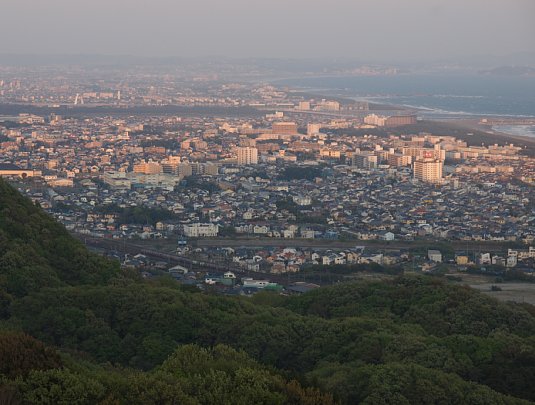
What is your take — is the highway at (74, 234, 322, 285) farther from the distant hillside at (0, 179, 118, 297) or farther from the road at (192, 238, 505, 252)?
the distant hillside at (0, 179, 118, 297)

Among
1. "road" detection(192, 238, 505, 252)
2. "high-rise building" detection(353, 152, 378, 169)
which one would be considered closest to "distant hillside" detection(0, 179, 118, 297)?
"road" detection(192, 238, 505, 252)

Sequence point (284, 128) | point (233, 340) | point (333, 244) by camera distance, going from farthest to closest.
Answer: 1. point (284, 128)
2. point (333, 244)
3. point (233, 340)

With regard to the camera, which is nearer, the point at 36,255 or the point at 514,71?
the point at 36,255

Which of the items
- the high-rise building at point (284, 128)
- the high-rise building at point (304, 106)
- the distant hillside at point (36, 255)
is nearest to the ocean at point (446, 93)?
the high-rise building at point (304, 106)

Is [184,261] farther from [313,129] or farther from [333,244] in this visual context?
[313,129]

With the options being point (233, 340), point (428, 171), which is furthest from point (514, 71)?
point (233, 340)

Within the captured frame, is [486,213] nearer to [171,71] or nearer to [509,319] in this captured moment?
[509,319]
